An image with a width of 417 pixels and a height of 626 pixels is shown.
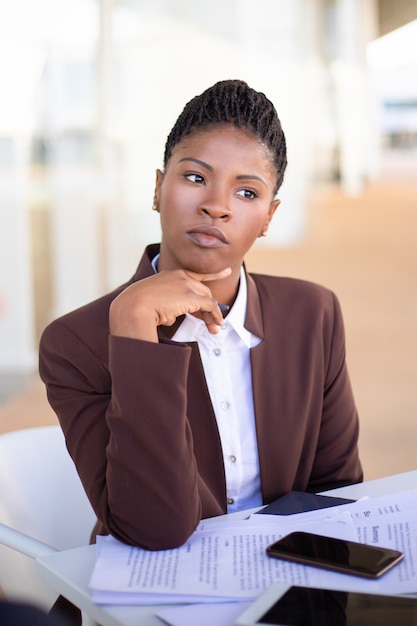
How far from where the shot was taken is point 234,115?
1529mm

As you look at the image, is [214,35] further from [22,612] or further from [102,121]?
[22,612]

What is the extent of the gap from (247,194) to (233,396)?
374 mm

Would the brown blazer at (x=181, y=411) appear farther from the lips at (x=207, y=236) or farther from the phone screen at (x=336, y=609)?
the phone screen at (x=336, y=609)

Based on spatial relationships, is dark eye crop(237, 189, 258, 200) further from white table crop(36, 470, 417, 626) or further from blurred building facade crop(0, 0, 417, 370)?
blurred building facade crop(0, 0, 417, 370)

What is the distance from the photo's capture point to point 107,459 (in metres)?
1.35

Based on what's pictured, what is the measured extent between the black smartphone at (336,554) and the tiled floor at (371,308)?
101 inches

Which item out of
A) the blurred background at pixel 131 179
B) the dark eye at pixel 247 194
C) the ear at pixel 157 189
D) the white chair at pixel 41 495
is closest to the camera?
the dark eye at pixel 247 194

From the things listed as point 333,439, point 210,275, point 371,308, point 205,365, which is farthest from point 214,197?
point 371,308

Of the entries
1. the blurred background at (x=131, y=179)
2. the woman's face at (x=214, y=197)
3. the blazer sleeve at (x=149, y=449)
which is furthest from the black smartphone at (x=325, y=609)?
the blurred background at (x=131, y=179)

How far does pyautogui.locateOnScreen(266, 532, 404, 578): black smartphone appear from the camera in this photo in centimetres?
113

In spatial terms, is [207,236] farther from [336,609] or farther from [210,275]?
[336,609]


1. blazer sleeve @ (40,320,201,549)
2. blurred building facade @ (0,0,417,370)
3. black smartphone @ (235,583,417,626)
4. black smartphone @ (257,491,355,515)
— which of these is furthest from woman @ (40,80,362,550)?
blurred building facade @ (0,0,417,370)

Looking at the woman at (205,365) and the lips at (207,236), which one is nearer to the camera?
the woman at (205,365)

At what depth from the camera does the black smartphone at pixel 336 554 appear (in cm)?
113
